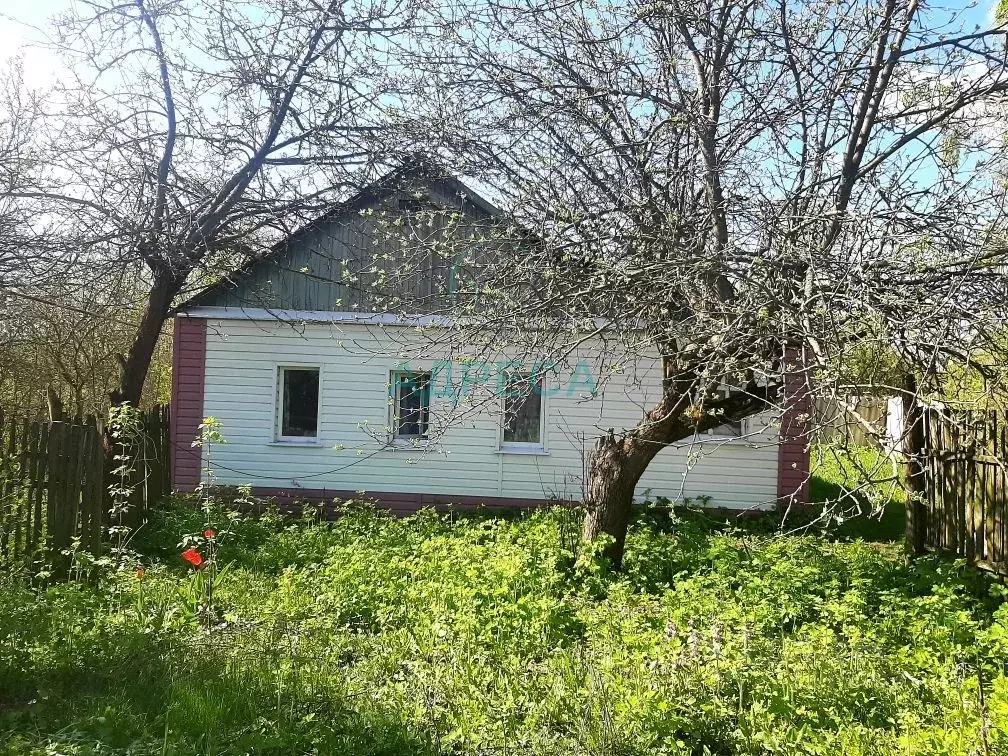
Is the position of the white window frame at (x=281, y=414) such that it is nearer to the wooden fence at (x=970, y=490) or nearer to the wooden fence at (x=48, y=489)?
the wooden fence at (x=48, y=489)

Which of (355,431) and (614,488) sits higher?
→ (355,431)

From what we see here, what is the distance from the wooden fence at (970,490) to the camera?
689 cm

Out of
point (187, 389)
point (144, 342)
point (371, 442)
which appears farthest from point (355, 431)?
point (144, 342)

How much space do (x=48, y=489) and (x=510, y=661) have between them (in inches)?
168

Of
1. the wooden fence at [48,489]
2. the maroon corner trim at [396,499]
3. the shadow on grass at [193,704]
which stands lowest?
the shadow on grass at [193,704]

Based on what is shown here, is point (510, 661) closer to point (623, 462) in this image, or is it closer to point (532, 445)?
point (623, 462)

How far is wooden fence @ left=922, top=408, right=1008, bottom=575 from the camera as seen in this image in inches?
271

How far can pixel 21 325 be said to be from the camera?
12.3 metres

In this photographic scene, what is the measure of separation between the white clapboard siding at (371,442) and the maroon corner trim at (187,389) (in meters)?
0.13

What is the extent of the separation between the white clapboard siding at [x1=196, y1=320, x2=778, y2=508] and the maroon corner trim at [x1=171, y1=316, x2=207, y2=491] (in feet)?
0.44

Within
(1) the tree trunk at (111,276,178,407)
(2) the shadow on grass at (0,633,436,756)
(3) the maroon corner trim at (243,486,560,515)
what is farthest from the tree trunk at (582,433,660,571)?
(1) the tree trunk at (111,276,178,407)

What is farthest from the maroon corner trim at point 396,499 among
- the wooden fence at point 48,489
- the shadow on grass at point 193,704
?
the shadow on grass at point 193,704

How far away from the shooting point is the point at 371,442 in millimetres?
12258

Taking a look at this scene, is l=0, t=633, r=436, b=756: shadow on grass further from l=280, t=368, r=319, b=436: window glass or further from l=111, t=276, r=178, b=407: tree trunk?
l=280, t=368, r=319, b=436: window glass
